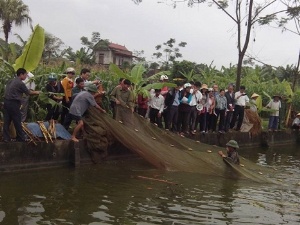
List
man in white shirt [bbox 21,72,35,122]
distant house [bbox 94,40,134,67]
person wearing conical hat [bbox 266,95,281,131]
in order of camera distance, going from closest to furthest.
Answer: man in white shirt [bbox 21,72,35,122] → person wearing conical hat [bbox 266,95,281,131] → distant house [bbox 94,40,134,67]

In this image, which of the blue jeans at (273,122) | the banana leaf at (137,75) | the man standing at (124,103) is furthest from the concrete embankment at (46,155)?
the blue jeans at (273,122)

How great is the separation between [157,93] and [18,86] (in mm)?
4608

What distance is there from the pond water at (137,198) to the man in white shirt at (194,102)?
3521 millimetres

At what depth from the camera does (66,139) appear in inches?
386

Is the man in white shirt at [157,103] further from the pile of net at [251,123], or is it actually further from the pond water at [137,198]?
the pile of net at [251,123]

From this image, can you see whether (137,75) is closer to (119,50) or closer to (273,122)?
(273,122)

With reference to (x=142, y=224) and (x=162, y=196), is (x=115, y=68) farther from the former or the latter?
(x=142, y=224)

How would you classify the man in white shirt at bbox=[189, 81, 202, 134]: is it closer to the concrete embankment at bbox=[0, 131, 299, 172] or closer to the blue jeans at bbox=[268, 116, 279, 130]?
the concrete embankment at bbox=[0, 131, 299, 172]

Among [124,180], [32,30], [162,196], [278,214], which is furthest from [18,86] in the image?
[278,214]

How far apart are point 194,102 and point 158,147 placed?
4.07m

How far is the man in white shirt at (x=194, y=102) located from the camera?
12.6m

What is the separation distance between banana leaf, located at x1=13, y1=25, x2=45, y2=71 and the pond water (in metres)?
2.39

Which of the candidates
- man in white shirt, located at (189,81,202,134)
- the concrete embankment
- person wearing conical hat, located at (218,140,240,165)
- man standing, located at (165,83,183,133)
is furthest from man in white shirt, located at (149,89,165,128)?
person wearing conical hat, located at (218,140,240,165)

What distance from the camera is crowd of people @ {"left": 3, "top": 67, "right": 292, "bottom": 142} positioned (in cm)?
874
